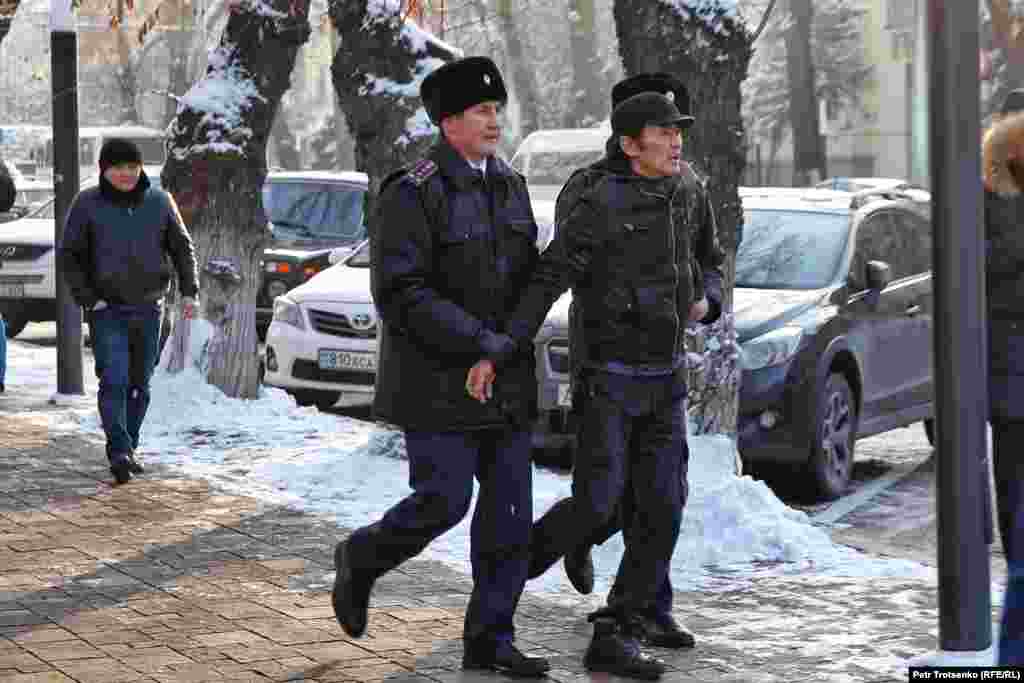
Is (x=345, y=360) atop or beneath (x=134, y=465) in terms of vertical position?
atop

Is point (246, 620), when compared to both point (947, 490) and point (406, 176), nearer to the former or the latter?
point (406, 176)

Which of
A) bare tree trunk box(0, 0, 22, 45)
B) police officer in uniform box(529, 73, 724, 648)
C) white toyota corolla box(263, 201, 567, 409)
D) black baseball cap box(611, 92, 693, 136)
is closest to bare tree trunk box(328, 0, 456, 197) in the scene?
white toyota corolla box(263, 201, 567, 409)

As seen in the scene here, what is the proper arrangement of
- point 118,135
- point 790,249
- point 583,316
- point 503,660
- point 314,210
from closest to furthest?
1. point 503,660
2. point 583,316
3. point 790,249
4. point 314,210
5. point 118,135

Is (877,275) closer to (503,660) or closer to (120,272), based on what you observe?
(120,272)

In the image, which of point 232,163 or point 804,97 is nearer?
point 232,163

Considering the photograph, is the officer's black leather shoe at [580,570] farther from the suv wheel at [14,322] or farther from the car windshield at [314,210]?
the suv wheel at [14,322]

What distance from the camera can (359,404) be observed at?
15.7 metres

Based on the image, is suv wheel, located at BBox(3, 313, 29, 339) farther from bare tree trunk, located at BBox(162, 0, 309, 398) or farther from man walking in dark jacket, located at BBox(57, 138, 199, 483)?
man walking in dark jacket, located at BBox(57, 138, 199, 483)

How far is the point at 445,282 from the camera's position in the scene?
6.43 meters

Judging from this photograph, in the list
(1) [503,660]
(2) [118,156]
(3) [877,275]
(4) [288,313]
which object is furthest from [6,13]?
(1) [503,660]

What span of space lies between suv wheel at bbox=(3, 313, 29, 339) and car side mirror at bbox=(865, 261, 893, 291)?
1121 cm

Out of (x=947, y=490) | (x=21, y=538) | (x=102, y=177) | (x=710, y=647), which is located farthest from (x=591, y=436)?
(x=102, y=177)

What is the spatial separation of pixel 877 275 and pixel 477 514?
18.4ft

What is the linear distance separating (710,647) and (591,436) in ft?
2.78
